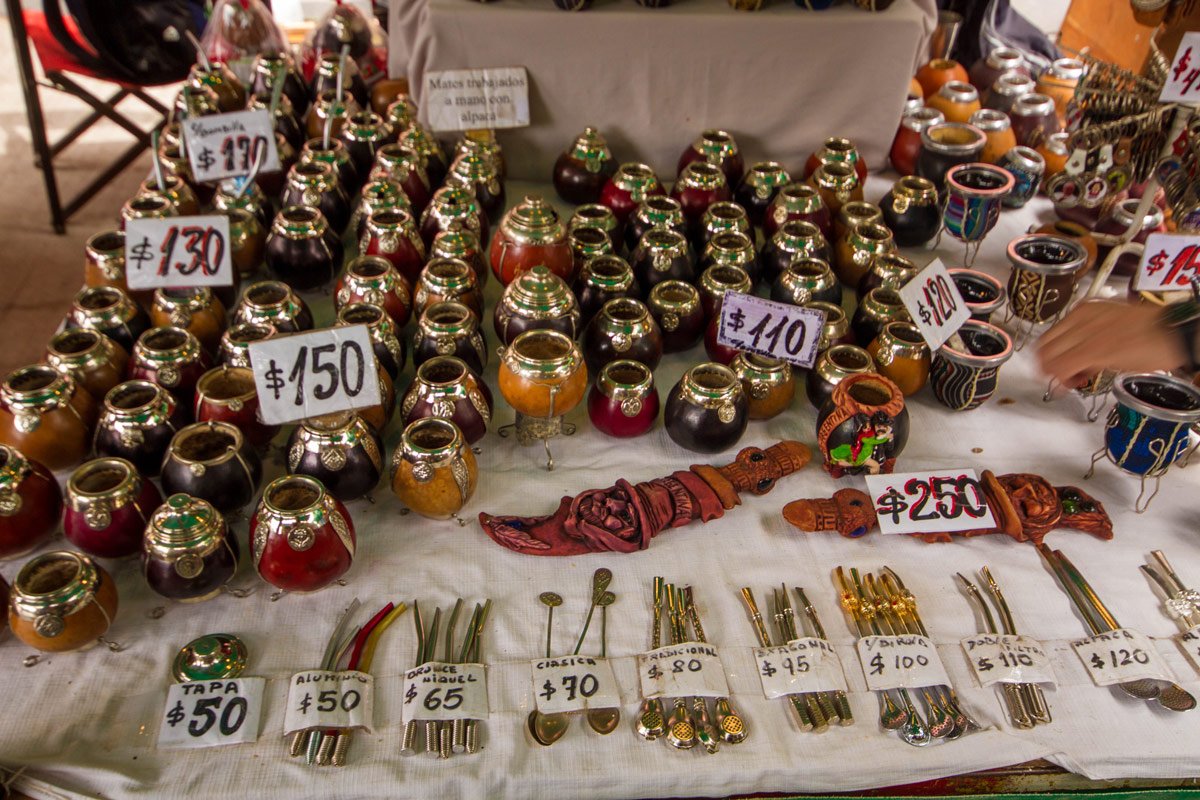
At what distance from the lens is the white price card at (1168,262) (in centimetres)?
140

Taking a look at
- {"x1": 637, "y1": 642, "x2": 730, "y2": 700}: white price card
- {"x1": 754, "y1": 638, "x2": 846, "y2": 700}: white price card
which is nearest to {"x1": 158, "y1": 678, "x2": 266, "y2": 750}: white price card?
{"x1": 637, "y1": 642, "x2": 730, "y2": 700}: white price card

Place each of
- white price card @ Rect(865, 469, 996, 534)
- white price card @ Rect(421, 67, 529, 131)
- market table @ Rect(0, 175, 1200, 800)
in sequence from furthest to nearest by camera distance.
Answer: white price card @ Rect(421, 67, 529, 131)
white price card @ Rect(865, 469, 996, 534)
market table @ Rect(0, 175, 1200, 800)

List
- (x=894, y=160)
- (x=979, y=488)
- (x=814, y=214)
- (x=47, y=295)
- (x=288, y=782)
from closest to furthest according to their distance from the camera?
(x=288, y=782)
(x=979, y=488)
(x=814, y=214)
(x=894, y=160)
(x=47, y=295)

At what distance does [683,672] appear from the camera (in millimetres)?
1060

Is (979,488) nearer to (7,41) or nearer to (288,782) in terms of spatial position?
(288,782)

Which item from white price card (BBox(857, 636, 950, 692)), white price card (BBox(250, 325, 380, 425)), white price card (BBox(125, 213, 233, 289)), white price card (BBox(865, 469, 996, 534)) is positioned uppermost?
white price card (BBox(250, 325, 380, 425))

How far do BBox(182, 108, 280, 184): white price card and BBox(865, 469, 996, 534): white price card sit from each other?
135 cm

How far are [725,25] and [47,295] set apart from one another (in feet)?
6.66

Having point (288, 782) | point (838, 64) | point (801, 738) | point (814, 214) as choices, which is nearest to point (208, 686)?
point (288, 782)

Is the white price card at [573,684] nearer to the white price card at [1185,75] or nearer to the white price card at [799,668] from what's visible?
the white price card at [799,668]

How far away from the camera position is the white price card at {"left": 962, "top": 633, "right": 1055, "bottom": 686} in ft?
3.54

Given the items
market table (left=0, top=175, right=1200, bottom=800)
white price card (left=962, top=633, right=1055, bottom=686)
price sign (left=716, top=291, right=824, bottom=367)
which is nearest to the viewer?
market table (left=0, top=175, right=1200, bottom=800)

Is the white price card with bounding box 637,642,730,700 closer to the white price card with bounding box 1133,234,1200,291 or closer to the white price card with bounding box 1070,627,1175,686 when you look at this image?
the white price card with bounding box 1070,627,1175,686

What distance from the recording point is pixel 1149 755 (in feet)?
3.35
